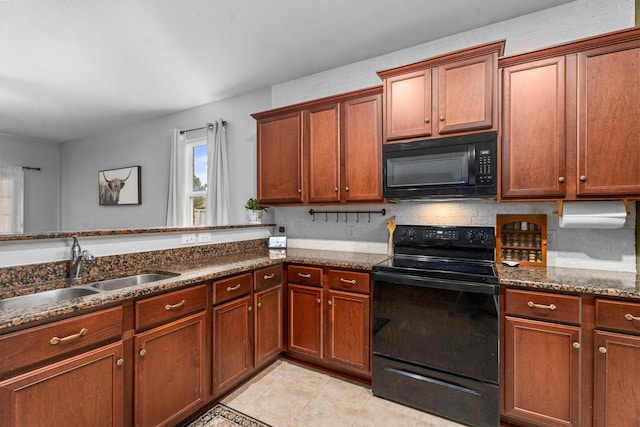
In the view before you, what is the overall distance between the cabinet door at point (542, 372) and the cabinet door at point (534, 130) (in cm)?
85

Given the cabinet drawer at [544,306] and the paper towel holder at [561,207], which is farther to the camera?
the paper towel holder at [561,207]

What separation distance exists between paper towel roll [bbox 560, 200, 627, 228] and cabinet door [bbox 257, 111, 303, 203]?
6.65 feet

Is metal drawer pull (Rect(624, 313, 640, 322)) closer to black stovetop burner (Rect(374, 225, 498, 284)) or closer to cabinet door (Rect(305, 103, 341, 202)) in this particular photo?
black stovetop burner (Rect(374, 225, 498, 284))

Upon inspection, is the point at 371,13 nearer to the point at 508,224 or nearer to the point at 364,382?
the point at 508,224

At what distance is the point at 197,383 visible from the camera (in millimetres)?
1889

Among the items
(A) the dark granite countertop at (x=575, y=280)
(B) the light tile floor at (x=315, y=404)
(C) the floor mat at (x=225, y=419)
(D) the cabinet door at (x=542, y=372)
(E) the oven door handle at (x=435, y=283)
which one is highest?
(A) the dark granite countertop at (x=575, y=280)

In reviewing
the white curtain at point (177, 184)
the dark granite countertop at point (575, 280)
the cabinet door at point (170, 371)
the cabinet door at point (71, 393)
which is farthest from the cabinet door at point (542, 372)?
the white curtain at point (177, 184)

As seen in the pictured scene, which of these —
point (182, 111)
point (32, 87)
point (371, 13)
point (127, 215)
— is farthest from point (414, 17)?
point (127, 215)

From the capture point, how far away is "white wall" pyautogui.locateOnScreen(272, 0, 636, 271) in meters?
2.07

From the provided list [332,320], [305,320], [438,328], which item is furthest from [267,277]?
[438,328]

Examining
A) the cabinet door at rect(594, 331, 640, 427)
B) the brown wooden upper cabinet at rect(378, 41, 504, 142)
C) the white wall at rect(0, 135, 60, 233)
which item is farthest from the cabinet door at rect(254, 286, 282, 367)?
the white wall at rect(0, 135, 60, 233)

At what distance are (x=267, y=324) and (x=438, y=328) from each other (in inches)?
51.2

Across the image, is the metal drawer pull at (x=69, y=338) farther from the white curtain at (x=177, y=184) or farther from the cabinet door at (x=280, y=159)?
the white curtain at (x=177, y=184)

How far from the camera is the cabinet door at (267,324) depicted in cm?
236
